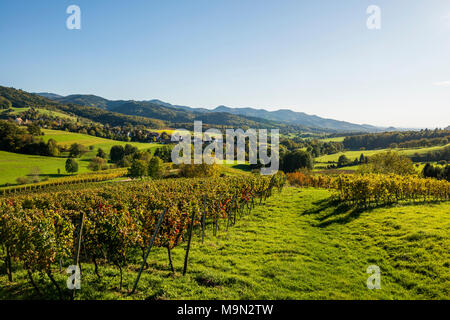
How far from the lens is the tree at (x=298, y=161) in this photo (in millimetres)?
86562

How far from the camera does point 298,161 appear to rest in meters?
87.3

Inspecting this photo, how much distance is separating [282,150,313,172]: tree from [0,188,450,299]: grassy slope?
227 feet

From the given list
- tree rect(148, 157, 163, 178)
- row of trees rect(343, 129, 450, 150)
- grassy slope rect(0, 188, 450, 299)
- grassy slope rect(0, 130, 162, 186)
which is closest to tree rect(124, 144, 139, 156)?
grassy slope rect(0, 130, 162, 186)

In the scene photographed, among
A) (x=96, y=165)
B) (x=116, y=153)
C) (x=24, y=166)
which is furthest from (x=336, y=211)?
(x=116, y=153)

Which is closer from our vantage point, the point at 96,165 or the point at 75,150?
the point at 96,165

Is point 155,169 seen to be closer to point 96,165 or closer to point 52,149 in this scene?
point 96,165

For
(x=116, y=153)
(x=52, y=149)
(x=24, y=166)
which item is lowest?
(x=24, y=166)

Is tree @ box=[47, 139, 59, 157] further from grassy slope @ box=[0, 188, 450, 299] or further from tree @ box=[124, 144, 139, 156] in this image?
grassy slope @ box=[0, 188, 450, 299]

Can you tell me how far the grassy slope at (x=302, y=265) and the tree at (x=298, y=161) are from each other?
227 feet

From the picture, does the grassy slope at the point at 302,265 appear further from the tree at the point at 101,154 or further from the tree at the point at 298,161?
the tree at the point at 101,154

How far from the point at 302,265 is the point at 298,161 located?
80195mm

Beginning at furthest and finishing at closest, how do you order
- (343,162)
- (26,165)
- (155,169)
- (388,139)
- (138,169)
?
(388,139) → (343,162) → (26,165) → (138,169) → (155,169)

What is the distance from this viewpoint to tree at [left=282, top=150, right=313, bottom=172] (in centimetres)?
8656

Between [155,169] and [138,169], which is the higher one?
[155,169]
